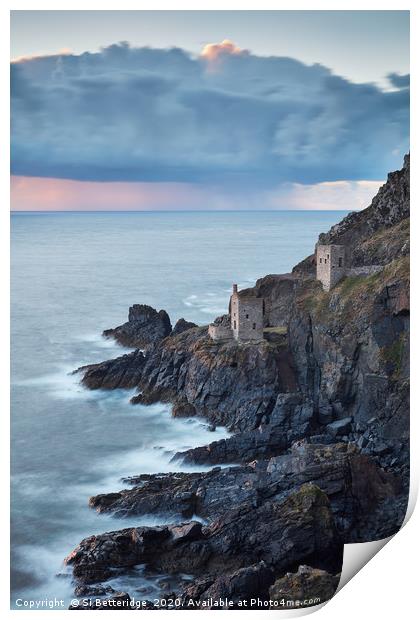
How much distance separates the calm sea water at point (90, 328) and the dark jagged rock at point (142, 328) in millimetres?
323

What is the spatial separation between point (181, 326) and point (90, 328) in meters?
3.99

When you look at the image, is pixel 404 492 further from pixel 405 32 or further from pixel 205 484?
pixel 405 32

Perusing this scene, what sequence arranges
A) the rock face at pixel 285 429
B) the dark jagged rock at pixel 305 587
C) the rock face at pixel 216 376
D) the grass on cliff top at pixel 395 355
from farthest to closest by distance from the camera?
1. the rock face at pixel 216 376
2. the grass on cliff top at pixel 395 355
3. the rock face at pixel 285 429
4. the dark jagged rock at pixel 305 587

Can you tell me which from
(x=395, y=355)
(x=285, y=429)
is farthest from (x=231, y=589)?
(x=395, y=355)

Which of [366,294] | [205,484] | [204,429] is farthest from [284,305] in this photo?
[205,484]

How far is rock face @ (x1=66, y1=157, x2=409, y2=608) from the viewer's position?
482 inches

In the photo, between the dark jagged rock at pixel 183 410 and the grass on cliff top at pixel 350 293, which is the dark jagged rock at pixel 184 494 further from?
the grass on cliff top at pixel 350 293

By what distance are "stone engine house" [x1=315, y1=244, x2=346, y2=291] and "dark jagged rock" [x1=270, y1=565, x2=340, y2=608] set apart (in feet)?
29.9

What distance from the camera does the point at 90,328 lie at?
653 inches

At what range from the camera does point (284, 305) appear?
20359 mm

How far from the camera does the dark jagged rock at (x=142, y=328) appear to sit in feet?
59.3

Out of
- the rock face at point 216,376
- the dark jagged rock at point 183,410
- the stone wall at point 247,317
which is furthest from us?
the stone wall at point 247,317

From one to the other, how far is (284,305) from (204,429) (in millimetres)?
4557

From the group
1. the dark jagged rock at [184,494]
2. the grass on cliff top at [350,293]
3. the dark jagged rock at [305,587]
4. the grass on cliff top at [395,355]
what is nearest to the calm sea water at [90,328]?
the dark jagged rock at [184,494]
